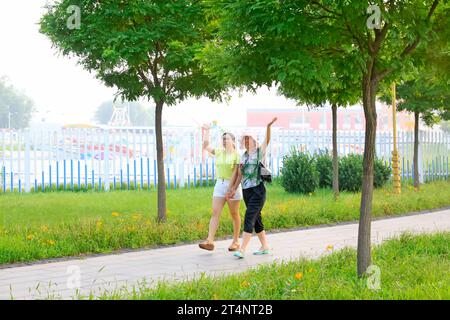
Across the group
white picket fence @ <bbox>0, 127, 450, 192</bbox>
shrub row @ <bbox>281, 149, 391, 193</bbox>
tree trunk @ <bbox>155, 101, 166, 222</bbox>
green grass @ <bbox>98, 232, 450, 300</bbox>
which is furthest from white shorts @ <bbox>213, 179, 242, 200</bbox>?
white picket fence @ <bbox>0, 127, 450, 192</bbox>

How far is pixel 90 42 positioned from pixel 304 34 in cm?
498

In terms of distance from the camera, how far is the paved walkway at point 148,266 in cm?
774

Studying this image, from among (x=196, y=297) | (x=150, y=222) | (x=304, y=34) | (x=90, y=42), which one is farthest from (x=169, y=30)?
(x=196, y=297)

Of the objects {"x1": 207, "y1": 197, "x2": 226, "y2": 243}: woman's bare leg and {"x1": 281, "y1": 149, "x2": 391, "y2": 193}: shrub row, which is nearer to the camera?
{"x1": 207, "y1": 197, "x2": 226, "y2": 243}: woman's bare leg

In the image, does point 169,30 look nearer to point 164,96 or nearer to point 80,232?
point 164,96

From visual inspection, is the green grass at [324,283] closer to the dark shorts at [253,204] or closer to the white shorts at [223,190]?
the dark shorts at [253,204]

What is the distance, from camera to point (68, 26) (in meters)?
12.0

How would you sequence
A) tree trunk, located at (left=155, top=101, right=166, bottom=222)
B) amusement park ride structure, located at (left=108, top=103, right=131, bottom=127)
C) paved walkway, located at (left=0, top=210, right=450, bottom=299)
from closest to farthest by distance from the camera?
paved walkway, located at (left=0, top=210, right=450, bottom=299)
tree trunk, located at (left=155, top=101, right=166, bottom=222)
amusement park ride structure, located at (left=108, top=103, right=131, bottom=127)

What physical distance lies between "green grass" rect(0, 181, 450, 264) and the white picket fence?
1904mm

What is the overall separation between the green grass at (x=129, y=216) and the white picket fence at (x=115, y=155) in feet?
6.25

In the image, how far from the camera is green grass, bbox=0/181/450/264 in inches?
414

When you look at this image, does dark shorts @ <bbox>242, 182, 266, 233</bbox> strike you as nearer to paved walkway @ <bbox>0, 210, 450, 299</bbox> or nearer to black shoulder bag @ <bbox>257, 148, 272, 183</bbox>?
black shoulder bag @ <bbox>257, 148, 272, 183</bbox>

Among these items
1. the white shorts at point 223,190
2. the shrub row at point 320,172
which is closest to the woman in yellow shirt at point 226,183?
the white shorts at point 223,190

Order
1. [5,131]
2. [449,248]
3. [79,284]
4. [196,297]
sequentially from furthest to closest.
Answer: [5,131], [449,248], [79,284], [196,297]
